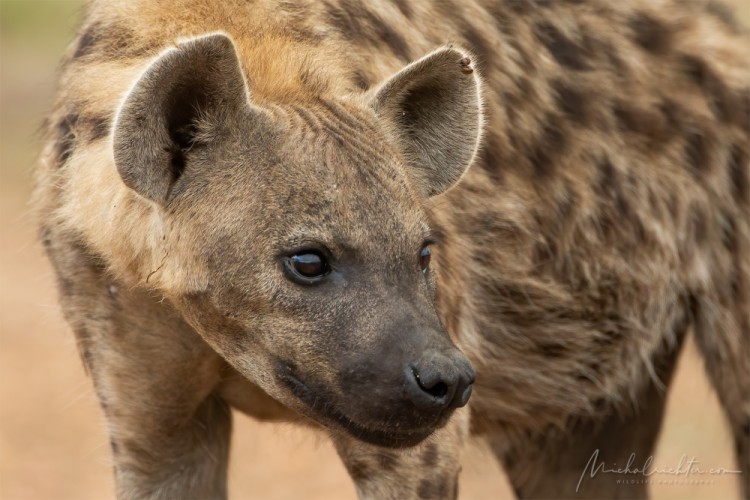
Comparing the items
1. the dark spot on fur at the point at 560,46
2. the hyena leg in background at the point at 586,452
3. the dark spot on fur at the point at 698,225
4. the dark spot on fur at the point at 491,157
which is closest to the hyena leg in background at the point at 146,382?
the dark spot on fur at the point at 491,157

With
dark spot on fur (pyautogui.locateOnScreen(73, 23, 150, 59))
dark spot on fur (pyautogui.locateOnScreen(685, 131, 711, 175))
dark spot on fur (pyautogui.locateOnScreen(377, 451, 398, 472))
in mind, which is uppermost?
dark spot on fur (pyautogui.locateOnScreen(73, 23, 150, 59))

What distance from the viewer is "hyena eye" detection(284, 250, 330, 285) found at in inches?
111

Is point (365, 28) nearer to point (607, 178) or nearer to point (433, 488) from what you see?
point (607, 178)

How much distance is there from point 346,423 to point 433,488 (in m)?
0.63

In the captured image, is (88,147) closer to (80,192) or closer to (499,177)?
(80,192)

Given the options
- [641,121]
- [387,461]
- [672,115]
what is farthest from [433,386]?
[672,115]

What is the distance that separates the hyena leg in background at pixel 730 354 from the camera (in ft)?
14.5

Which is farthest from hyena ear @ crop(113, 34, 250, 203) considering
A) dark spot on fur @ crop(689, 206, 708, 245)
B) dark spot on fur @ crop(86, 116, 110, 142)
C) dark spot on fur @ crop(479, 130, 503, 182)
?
dark spot on fur @ crop(689, 206, 708, 245)

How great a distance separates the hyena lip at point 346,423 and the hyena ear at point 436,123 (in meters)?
0.57

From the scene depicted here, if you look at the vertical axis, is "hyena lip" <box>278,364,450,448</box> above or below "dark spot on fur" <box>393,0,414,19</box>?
below

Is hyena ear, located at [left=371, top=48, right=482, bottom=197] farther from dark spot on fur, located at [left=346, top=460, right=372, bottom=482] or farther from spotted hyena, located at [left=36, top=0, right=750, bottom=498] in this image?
dark spot on fur, located at [left=346, top=460, right=372, bottom=482]

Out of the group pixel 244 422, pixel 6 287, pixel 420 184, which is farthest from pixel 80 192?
pixel 6 287

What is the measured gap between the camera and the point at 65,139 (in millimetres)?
3309

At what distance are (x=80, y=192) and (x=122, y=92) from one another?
25 cm
